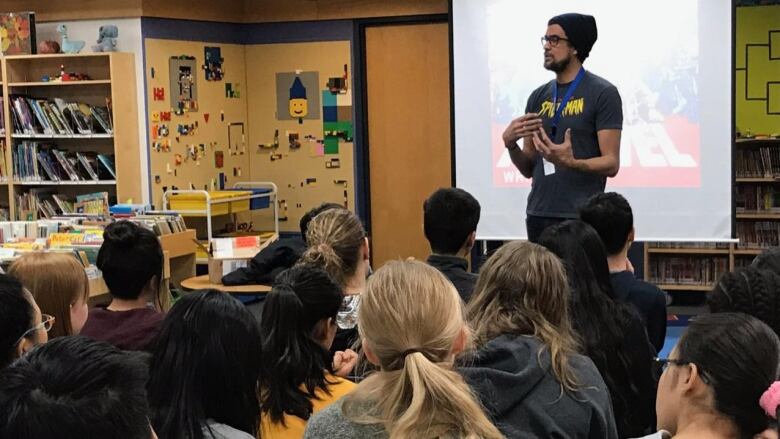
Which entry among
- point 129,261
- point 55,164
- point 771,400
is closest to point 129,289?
point 129,261

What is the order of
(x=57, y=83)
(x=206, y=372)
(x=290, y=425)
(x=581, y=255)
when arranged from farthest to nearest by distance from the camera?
1. (x=57, y=83)
2. (x=581, y=255)
3. (x=290, y=425)
4. (x=206, y=372)

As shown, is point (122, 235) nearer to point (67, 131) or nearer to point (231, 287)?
point (231, 287)

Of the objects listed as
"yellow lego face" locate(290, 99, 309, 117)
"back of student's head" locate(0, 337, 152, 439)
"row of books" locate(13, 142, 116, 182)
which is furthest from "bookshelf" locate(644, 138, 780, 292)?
"back of student's head" locate(0, 337, 152, 439)

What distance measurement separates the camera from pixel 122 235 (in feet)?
11.0

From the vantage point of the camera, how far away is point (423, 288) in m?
1.79

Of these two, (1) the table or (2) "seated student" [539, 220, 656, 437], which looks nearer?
(2) "seated student" [539, 220, 656, 437]

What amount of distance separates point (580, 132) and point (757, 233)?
3.98 meters

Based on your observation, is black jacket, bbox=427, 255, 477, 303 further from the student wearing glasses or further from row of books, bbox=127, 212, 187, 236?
row of books, bbox=127, 212, 187, 236

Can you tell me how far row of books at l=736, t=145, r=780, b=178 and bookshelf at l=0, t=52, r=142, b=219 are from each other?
468 centimetres

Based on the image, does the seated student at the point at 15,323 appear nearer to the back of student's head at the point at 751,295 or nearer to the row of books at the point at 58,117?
the back of student's head at the point at 751,295

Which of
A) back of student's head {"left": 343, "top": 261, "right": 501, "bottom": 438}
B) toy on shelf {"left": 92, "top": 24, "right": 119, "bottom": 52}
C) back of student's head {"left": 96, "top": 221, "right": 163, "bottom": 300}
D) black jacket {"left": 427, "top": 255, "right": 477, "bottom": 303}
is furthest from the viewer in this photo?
toy on shelf {"left": 92, "top": 24, "right": 119, "bottom": 52}

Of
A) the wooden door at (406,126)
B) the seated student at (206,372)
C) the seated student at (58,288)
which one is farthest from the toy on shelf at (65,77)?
the seated student at (206,372)

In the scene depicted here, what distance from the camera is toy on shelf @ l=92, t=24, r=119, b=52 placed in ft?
25.2

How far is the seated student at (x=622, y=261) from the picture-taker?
3252 millimetres
